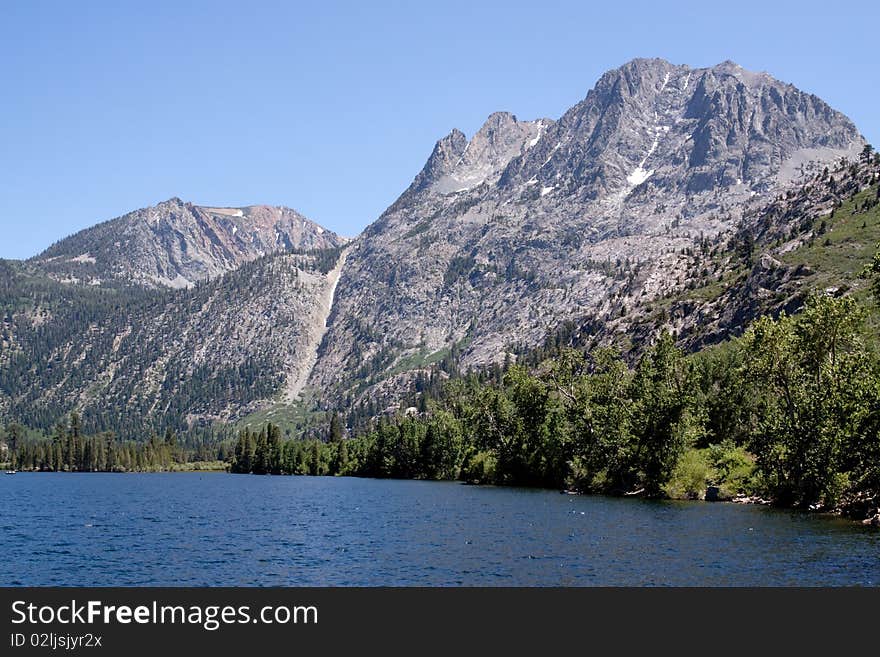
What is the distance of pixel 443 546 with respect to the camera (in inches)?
2717

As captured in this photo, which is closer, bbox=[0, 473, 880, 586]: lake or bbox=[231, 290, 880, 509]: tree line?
bbox=[0, 473, 880, 586]: lake

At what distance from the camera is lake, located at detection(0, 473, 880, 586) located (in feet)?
175

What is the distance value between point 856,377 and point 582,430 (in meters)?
54.4

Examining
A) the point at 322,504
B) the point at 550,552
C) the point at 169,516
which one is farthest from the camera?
the point at 322,504

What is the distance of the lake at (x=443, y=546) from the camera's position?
5344cm

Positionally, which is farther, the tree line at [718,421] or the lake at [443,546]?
the tree line at [718,421]

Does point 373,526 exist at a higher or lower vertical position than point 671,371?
lower

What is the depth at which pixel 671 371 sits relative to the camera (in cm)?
13600

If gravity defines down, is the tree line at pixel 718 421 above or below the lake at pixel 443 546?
above

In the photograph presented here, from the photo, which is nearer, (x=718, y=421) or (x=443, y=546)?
(x=443, y=546)

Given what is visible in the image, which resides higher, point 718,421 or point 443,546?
point 718,421

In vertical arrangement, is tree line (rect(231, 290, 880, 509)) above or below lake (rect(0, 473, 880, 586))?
above
